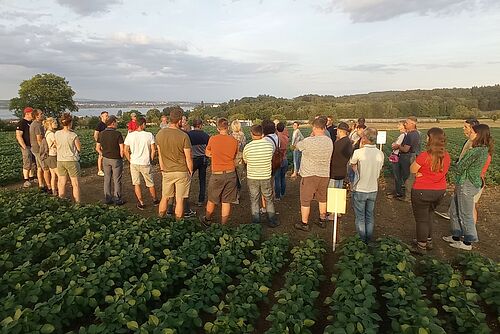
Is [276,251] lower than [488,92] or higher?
lower

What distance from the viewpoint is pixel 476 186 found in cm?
622

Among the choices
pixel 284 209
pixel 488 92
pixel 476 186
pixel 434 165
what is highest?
pixel 488 92

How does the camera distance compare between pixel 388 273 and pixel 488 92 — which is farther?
pixel 488 92

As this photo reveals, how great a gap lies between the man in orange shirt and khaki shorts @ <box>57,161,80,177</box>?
3.63m

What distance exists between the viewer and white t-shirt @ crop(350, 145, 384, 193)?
5.93 m

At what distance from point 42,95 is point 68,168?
7399 cm

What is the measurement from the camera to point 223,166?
270 inches

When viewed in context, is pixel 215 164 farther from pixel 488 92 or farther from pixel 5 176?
pixel 488 92

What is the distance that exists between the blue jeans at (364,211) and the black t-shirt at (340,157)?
1.19 metres

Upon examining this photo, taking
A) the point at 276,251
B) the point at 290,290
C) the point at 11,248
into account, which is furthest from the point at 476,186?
the point at 11,248

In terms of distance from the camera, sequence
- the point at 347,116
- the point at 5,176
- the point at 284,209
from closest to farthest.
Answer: the point at 284,209 → the point at 5,176 → the point at 347,116

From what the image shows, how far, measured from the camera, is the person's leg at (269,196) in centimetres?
696

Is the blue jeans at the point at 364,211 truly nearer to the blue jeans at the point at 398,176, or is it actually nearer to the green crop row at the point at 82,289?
the green crop row at the point at 82,289

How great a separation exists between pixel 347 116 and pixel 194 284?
79985 mm
